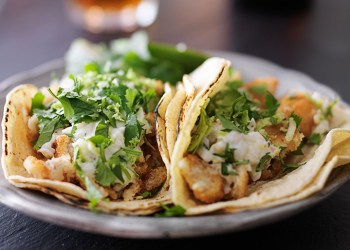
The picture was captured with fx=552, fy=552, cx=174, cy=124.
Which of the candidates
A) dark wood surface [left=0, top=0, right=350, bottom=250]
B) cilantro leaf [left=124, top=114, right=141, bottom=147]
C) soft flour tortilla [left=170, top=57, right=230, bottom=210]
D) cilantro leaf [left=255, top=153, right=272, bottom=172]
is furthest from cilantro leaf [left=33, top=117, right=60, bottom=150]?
dark wood surface [left=0, top=0, right=350, bottom=250]

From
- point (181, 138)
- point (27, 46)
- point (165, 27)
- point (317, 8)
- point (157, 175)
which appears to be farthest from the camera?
point (317, 8)

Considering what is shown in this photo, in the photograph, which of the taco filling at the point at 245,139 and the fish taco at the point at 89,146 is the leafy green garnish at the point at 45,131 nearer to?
the fish taco at the point at 89,146

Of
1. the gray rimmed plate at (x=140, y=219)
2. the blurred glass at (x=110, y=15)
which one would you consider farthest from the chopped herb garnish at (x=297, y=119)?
the blurred glass at (x=110, y=15)

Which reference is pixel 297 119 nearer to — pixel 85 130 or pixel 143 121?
pixel 143 121

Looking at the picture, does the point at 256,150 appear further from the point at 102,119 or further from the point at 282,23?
the point at 282,23

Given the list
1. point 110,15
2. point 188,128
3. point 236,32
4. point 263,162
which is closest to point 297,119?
point 263,162

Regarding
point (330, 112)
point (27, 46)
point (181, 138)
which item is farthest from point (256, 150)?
point (27, 46)
